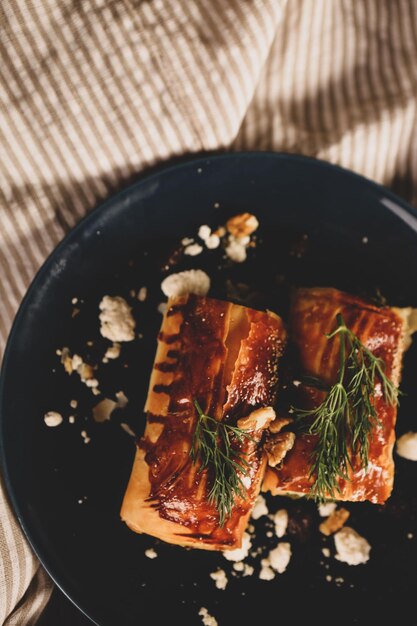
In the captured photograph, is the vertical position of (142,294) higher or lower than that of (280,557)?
higher

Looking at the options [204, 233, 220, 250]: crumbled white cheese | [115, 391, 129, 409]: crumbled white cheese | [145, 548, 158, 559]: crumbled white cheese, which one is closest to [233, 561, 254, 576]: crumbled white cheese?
[145, 548, 158, 559]: crumbled white cheese

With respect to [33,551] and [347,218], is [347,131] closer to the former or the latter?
[347,218]

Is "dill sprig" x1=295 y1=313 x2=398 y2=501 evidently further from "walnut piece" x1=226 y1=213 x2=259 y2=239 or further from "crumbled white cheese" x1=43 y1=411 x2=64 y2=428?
"crumbled white cheese" x1=43 y1=411 x2=64 y2=428

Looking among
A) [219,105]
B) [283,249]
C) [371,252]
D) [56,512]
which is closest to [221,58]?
[219,105]

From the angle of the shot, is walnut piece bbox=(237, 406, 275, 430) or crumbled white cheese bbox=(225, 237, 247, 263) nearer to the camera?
walnut piece bbox=(237, 406, 275, 430)

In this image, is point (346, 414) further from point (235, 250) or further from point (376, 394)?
point (235, 250)

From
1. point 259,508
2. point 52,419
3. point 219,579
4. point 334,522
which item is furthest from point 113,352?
point 334,522

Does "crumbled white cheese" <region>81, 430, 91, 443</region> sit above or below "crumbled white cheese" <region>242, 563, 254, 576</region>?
above
